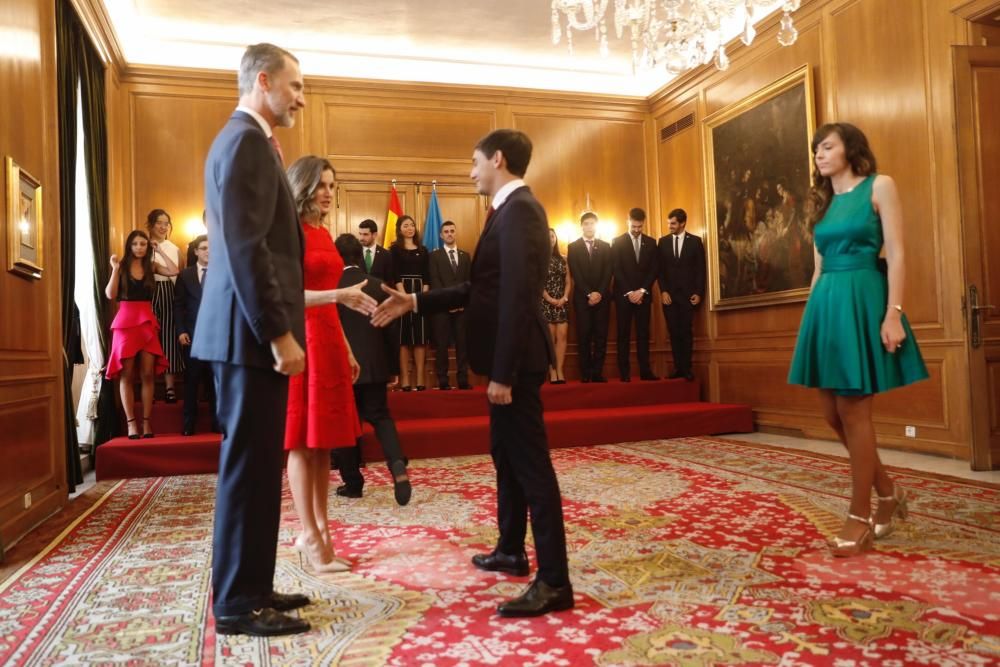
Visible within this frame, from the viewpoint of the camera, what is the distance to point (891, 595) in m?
2.38

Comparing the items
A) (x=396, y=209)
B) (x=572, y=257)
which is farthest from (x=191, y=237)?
(x=572, y=257)

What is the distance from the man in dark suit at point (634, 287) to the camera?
26.2 feet

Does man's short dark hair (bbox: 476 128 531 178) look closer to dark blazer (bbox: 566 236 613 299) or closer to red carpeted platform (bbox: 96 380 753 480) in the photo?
red carpeted platform (bbox: 96 380 753 480)

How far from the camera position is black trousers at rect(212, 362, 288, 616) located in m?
2.13

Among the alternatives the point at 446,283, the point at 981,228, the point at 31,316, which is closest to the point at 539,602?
the point at 31,316

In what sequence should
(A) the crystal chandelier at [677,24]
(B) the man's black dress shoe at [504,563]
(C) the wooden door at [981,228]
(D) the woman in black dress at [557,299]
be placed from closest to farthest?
(B) the man's black dress shoe at [504,563] → (C) the wooden door at [981,228] → (A) the crystal chandelier at [677,24] → (D) the woman in black dress at [557,299]

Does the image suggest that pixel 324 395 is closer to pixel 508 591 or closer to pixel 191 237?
pixel 508 591

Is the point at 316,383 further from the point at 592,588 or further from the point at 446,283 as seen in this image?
the point at 446,283

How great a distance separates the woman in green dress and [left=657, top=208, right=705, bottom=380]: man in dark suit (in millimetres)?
4890

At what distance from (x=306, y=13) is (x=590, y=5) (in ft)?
11.4

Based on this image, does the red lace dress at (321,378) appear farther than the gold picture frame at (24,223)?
No

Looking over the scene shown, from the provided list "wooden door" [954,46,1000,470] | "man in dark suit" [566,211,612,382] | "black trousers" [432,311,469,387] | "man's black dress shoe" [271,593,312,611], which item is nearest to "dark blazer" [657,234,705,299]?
"man in dark suit" [566,211,612,382]

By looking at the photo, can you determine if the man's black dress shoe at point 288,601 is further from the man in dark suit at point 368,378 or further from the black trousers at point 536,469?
the man in dark suit at point 368,378

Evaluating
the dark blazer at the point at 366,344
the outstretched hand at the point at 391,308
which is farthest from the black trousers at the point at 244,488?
the dark blazer at the point at 366,344
